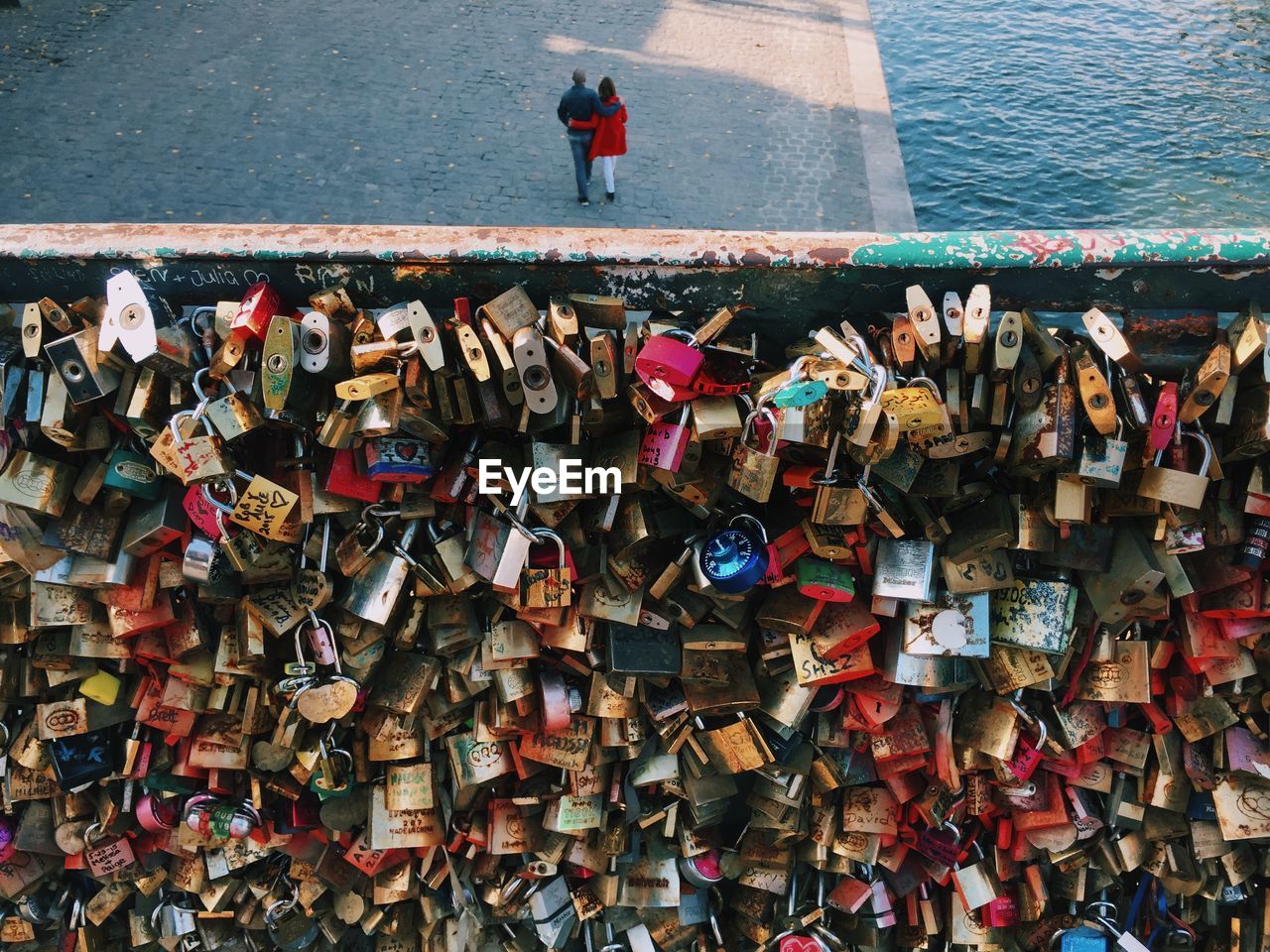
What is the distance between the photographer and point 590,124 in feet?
24.5

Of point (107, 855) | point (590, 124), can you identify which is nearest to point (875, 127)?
point (590, 124)

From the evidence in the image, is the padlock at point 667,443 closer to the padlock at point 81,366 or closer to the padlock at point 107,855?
the padlock at point 81,366

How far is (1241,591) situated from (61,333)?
11.0 ft

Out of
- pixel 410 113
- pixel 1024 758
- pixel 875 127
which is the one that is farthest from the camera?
pixel 875 127

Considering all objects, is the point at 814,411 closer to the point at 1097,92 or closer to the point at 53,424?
the point at 53,424

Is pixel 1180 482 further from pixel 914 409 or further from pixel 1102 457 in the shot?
pixel 914 409

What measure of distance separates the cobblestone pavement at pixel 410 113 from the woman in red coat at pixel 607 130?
1.15ft

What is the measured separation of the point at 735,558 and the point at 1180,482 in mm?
1160

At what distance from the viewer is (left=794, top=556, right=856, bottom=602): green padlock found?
2.64 m

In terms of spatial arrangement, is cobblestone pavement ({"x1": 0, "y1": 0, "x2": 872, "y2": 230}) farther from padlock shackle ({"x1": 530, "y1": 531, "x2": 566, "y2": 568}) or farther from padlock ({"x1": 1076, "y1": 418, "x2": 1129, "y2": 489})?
padlock ({"x1": 1076, "y1": 418, "x2": 1129, "y2": 489})

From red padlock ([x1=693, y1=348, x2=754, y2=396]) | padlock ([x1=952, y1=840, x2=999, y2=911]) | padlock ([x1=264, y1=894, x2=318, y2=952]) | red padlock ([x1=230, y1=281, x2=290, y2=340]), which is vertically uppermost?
red padlock ([x1=230, y1=281, x2=290, y2=340])

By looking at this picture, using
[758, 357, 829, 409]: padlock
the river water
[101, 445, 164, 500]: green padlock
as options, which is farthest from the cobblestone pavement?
[758, 357, 829, 409]: padlock

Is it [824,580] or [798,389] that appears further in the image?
[824,580]

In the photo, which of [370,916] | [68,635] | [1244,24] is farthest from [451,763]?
[1244,24]
